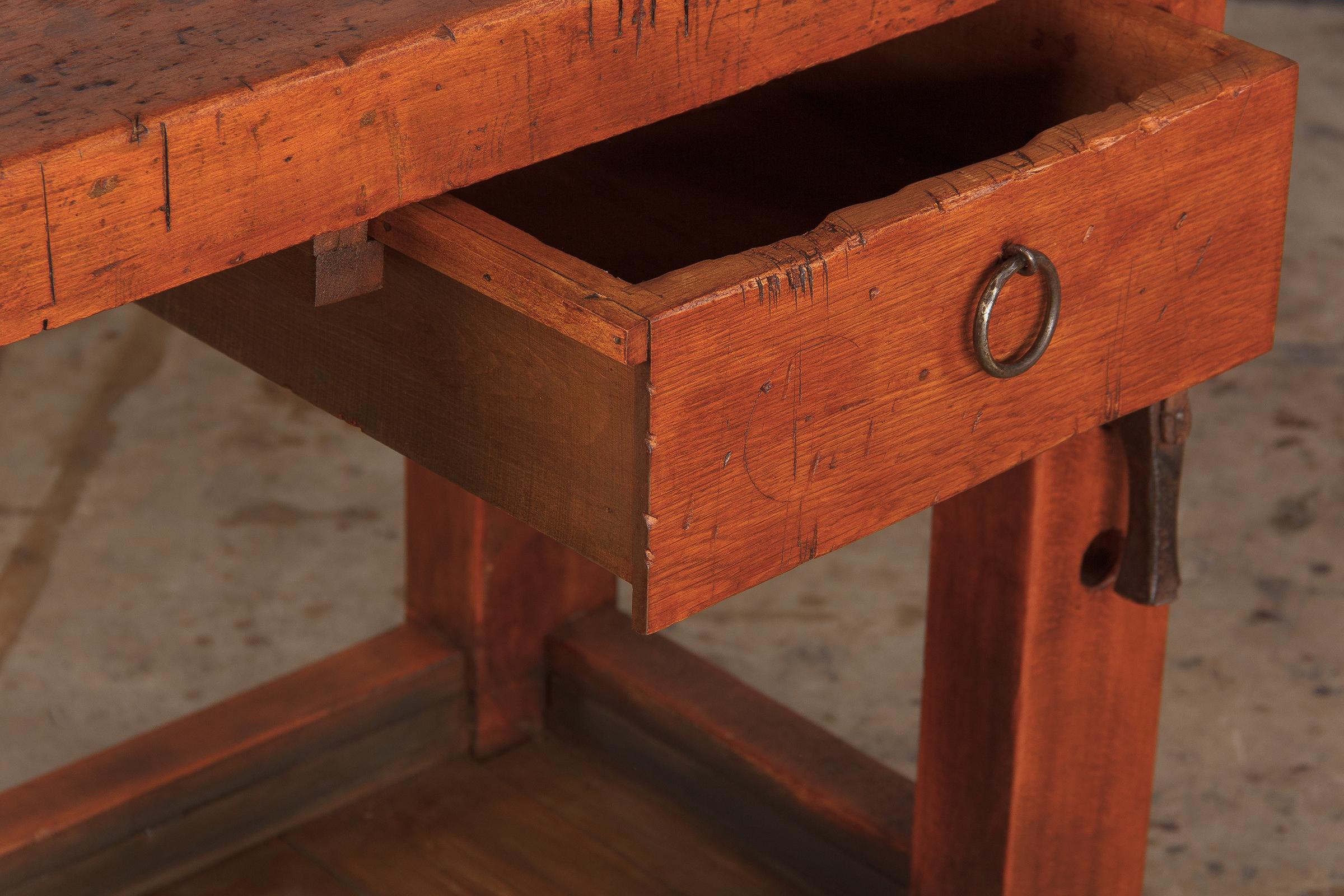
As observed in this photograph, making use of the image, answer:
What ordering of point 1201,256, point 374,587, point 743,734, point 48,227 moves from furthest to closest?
point 374,587, point 743,734, point 1201,256, point 48,227

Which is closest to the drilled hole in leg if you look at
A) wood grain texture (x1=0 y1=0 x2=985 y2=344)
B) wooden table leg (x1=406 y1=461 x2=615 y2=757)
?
wood grain texture (x1=0 y1=0 x2=985 y2=344)

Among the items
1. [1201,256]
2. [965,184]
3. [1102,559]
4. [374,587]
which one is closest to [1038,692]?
[1102,559]

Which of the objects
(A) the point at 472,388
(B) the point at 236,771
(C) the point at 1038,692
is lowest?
(B) the point at 236,771

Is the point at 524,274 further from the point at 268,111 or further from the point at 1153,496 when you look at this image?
the point at 1153,496

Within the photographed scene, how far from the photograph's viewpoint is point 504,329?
3.15 ft

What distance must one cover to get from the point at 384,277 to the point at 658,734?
2.87 feet

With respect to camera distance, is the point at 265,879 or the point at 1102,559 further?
the point at 265,879

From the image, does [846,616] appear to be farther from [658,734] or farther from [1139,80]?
[1139,80]

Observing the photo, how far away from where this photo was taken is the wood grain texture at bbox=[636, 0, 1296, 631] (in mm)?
913

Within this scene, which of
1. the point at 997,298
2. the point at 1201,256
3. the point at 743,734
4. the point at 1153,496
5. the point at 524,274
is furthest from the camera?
the point at 743,734

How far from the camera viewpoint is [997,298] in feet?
3.33

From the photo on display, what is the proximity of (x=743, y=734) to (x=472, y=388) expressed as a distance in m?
0.79

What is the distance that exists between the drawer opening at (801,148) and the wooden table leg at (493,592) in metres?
0.49

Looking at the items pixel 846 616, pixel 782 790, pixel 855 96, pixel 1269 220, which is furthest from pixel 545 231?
pixel 846 616
